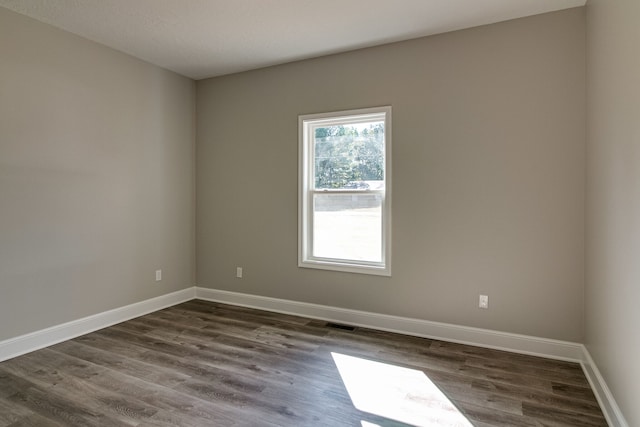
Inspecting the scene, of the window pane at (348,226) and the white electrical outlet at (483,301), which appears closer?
the white electrical outlet at (483,301)

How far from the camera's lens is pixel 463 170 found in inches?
121

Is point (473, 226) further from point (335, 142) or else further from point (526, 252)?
point (335, 142)

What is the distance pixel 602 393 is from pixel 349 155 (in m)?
2.65

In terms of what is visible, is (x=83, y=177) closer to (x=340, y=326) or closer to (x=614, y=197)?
(x=340, y=326)

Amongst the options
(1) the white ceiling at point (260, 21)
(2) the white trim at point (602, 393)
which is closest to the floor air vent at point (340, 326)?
(2) the white trim at point (602, 393)

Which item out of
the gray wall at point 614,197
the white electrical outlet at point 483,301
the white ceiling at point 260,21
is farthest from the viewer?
the white electrical outlet at point 483,301

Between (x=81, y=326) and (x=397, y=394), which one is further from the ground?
(x=81, y=326)

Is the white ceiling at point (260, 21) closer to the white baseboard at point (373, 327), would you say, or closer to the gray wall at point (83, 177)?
the gray wall at point (83, 177)

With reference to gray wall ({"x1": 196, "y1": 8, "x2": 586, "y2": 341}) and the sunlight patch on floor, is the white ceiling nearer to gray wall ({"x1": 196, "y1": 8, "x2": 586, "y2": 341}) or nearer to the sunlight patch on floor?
gray wall ({"x1": 196, "y1": 8, "x2": 586, "y2": 341})

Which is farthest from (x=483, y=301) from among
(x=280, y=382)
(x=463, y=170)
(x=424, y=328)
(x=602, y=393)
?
(x=280, y=382)

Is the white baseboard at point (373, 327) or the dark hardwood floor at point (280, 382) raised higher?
the white baseboard at point (373, 327)

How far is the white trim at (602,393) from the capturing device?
189cm

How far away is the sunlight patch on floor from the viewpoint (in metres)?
2.04

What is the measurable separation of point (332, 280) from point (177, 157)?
236 centimetres
